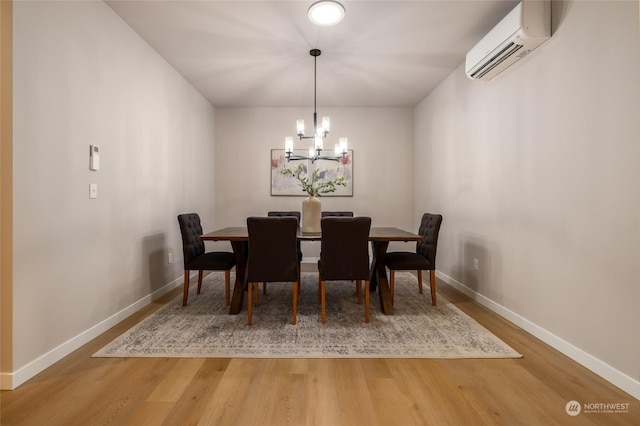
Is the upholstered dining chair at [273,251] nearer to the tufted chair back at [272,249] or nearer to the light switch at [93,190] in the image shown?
the tufted chair back at [272,249]

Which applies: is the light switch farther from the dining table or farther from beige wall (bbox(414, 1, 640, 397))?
beige wall (bbox(414, 1, 640, 397))

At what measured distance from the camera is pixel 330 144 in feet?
16.7

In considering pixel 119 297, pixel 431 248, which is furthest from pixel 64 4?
pixel 431 248

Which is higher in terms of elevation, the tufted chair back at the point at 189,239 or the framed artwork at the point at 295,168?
the framed artwork at the point at 295,168

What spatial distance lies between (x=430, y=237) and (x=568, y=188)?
1261 mm

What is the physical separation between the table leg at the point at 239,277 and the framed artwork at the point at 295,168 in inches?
87.2

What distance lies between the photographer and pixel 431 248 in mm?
3064

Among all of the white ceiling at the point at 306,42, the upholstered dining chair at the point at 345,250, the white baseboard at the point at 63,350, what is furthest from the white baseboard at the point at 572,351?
the white baseboard at the point at 63,350

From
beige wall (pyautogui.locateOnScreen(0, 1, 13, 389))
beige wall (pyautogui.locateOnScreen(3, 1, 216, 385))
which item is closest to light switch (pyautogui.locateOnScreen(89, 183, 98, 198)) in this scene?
beige wall (pyautogui.locateOnScreen(3, 1, 216, 385))

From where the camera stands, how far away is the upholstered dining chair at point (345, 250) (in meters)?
2.55

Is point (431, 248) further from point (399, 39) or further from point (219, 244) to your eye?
point (219, 244)

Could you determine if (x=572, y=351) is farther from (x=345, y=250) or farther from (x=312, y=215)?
(x=312, y=215)

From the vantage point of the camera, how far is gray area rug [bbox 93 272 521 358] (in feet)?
6.82

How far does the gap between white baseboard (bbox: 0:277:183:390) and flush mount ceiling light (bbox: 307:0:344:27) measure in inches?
115
